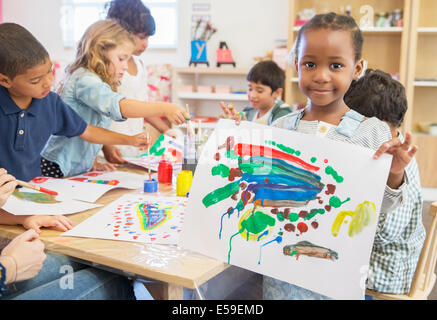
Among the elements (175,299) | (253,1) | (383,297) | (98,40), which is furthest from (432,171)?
(175,299)

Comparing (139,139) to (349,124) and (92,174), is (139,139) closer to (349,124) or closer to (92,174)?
(92,174)

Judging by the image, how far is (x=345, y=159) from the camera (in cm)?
72

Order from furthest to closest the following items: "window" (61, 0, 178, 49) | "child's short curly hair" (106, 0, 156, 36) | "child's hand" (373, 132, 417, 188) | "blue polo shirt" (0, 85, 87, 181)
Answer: "window" (61, 0, 178, 49) < "child's short curly hair" (106, 0, 156, 36) < "blue polo shirt" (0, 85, 87, 181) < "child's hand" (373, 132, 417, 188)

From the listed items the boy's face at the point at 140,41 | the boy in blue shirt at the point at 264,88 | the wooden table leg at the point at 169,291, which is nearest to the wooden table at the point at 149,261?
the wooden table leg at the point at 169,291

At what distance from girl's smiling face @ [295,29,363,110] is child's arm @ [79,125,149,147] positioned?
0.69m

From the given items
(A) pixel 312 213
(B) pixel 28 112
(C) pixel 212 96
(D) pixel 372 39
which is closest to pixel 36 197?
(B) pixel 28 112

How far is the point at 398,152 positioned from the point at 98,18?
3694mm

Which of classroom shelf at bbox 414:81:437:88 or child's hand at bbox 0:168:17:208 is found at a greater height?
classroom shelf at bbox 414:81:437:88

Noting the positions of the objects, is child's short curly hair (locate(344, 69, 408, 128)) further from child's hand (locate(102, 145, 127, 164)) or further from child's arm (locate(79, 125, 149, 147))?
child's hand (locate(102, 145, 127, 164))

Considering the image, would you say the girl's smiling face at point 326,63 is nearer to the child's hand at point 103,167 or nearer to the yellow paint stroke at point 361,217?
the yellow paint stroke at point 361,217

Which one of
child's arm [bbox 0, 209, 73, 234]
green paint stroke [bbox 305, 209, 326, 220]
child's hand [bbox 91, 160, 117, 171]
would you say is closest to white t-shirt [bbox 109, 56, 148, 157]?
child's hand [bbox 91, 160, 117, 171]

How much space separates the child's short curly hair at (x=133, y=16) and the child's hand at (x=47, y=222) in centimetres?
119

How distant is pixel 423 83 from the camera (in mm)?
2963

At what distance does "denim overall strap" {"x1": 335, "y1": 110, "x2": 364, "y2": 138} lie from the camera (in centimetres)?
94
